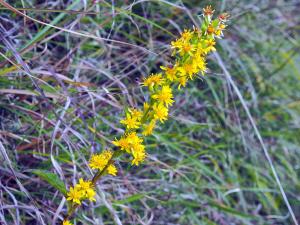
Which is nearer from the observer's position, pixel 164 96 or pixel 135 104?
pixel 164 96

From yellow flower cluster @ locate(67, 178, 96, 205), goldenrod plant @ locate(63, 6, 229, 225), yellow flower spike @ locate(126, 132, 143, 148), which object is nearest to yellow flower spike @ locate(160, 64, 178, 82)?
goldenrod plant @ locate(63, 6, 229, 225)

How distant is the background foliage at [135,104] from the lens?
1.42 metres

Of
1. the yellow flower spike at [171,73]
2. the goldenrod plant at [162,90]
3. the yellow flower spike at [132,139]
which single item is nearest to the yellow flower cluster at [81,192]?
the goldenrod plant at [162,90]

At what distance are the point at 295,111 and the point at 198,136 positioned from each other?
650 millimetres

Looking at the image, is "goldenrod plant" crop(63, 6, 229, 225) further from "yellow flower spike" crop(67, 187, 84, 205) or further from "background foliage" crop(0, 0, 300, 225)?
"background foliage" crop(0, 0, 300, 225)

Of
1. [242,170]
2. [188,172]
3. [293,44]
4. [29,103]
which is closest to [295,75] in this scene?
[293,44]

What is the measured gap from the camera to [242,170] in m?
2.14

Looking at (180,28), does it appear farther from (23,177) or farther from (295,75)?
(23,177)

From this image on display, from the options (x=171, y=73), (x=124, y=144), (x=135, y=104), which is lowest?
(x=135, y=104)

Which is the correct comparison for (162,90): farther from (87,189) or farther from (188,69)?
(87,189)

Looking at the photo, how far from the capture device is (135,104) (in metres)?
1.67

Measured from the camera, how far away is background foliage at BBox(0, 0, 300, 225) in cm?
142

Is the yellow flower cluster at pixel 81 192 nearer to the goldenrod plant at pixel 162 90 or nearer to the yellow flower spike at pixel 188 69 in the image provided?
the goldenrod plant at pixel 162 90

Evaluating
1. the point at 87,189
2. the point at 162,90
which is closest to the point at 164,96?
the point at 162,90
